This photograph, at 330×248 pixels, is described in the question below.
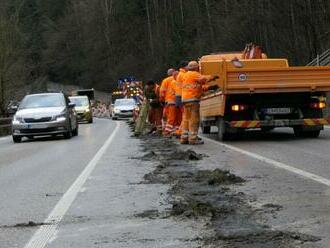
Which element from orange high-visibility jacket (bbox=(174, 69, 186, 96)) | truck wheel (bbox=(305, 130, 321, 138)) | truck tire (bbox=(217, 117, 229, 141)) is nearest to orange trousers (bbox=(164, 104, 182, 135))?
orange high-visibility jacket (bbox=(174, 69, 186, 96))

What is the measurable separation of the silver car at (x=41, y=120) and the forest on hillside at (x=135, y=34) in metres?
18.5

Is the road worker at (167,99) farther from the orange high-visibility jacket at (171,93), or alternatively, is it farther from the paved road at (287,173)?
the paved road at (287,173)

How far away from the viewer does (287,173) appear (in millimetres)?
10047

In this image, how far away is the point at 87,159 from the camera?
13.5 m

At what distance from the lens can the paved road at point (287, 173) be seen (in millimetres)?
6680

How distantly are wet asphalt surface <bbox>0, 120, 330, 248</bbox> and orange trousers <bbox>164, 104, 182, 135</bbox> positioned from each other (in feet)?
16.7

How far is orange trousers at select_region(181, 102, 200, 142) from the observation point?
1565 centimetres

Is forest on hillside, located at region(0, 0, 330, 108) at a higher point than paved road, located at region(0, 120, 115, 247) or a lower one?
higher

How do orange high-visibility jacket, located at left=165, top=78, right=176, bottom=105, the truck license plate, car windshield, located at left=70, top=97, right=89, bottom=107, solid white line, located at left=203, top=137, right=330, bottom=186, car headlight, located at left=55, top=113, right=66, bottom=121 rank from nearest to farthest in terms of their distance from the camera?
solid white line, located at left=203, top=137, right=330, bottom=186 → the truck license plate → orange high-visibility jacket, located at left=165, top=78, right=176, bottom=105 → car headlight, located at left=55, top=113, right=66, bottom=121 → car windshield, located at left=70, top=97, right=89, bottom=107

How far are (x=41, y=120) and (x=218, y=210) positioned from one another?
564 inches

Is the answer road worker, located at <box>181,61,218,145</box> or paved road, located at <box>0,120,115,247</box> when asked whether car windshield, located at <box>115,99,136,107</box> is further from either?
road worker, located at <box>181,61,218,145</box>

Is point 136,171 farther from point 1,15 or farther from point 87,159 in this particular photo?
point 1,15

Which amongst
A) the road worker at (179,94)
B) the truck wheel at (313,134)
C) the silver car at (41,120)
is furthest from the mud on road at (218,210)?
the silver car at (41,120)

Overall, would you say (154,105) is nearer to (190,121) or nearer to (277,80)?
(190,121)
